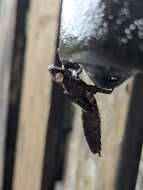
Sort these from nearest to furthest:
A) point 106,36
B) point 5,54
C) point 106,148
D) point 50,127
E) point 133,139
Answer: point 106,36 → point 133,139 → point 106,148 → point 50,127 → point 5,54

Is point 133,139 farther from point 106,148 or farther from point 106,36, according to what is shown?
point 106,36

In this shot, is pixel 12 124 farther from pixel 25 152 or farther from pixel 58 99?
pixel 58 99

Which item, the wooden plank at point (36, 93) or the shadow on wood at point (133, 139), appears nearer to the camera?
the shadow on wood at point (133, 139)

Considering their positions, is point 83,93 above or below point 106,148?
above

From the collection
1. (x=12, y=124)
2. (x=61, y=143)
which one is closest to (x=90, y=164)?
(x=61, y=143)

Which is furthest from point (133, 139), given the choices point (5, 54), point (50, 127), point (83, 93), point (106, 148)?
point (5, 54)

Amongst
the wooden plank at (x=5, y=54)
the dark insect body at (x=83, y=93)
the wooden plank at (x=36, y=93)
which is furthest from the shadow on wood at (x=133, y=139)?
the wooden plank at (x=5, y=54)

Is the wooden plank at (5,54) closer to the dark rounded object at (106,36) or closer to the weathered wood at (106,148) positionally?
the weathered wood at (106,148)
